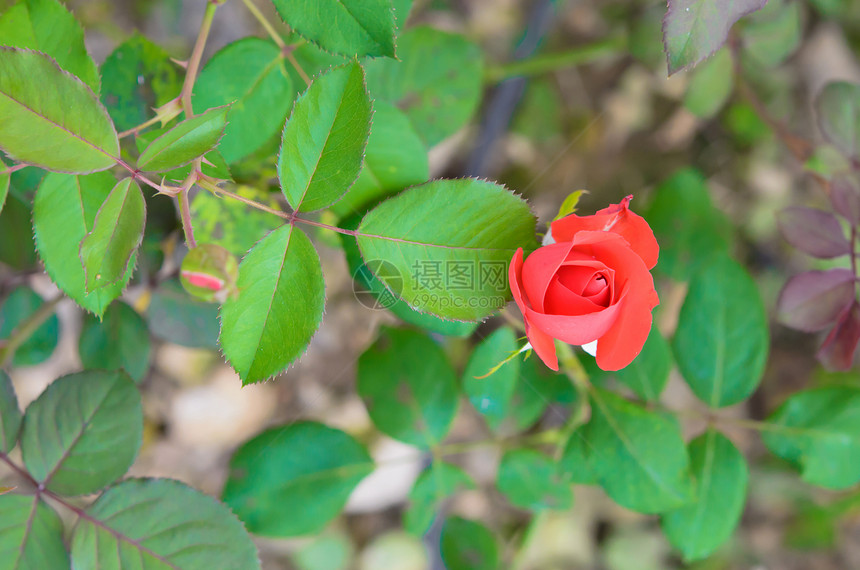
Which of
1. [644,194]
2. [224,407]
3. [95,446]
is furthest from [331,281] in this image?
[644,194]

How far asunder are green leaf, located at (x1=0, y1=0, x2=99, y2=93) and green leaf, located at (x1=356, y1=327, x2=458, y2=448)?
67 centimetres

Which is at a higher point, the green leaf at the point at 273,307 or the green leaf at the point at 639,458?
the green leaf at the point at 273,307

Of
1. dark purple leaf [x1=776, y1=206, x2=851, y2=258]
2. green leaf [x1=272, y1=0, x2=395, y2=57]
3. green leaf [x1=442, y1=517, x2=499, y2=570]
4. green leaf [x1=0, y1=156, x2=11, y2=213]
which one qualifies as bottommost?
green leaf [x1=442, y1=517, x2=499, y2=570]

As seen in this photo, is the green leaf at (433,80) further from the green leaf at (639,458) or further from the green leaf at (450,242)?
the green leaf at (639,458)

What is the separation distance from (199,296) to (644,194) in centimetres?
147

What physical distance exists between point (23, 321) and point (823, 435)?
1.57 meters

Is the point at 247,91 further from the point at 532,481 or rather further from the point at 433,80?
the point at 532,481

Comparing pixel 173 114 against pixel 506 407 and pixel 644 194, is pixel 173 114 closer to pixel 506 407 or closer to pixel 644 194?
pixel 506 407

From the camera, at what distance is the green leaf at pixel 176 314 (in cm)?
114

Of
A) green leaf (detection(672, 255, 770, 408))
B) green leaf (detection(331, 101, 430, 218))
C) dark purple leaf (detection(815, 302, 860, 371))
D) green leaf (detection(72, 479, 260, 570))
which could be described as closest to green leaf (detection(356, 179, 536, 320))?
green leaf (detection(331, 101, 430, 218))

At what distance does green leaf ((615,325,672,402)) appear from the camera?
1.06m

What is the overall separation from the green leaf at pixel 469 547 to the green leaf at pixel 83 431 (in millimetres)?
703

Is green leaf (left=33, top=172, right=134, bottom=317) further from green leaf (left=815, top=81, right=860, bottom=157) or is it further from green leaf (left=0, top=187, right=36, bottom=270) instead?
green leaf (left=815, top=81, right=860, bottom=157)

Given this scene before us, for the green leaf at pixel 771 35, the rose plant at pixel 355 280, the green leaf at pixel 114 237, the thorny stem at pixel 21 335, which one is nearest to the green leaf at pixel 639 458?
the rose plant at pixel 355 280
